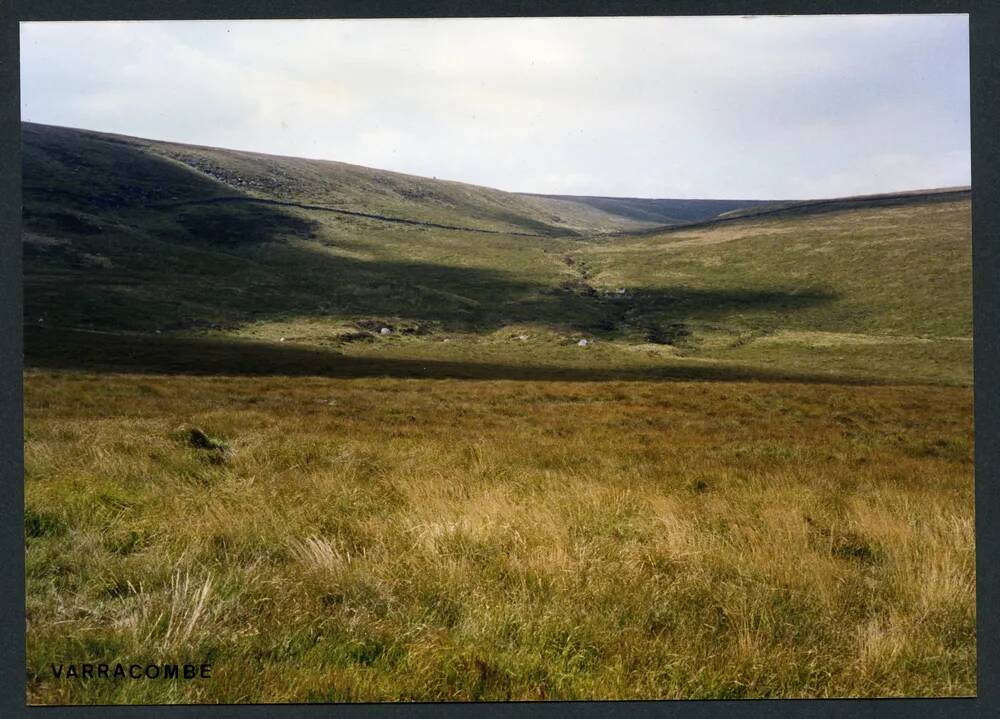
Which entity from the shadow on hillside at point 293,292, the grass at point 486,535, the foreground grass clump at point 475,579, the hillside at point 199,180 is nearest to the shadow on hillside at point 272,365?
the grass at point 486,535

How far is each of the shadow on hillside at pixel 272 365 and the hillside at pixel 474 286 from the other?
40cm

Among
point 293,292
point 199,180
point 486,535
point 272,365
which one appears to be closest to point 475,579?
point 486,535

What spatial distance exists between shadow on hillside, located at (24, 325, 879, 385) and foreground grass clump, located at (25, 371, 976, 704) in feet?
74.3

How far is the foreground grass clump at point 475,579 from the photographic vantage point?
12.5ft

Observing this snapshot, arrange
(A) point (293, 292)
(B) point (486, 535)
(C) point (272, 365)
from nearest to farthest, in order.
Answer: (B) point (486, 535) < (C) point (272, 365) < (A) point (293, 292)

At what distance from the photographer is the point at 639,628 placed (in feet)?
13.4

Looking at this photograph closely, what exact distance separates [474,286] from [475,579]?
8365 cm

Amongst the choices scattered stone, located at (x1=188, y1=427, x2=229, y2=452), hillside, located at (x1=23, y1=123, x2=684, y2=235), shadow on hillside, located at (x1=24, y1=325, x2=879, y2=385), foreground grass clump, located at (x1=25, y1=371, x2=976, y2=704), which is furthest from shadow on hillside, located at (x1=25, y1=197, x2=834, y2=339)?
foreground grass clump, located at (x1=25, y1=371, x2=976, y2=704)

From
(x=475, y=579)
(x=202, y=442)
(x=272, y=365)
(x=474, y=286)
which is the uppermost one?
(x=474, y=286)

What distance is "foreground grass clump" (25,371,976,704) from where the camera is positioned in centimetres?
382

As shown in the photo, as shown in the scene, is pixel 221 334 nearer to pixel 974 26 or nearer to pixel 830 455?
pixel 830 455

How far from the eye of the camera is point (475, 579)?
15.0 ft

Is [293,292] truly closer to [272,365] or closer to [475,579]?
[272,365]

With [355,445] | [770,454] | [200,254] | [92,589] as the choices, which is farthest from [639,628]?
[200,254]
